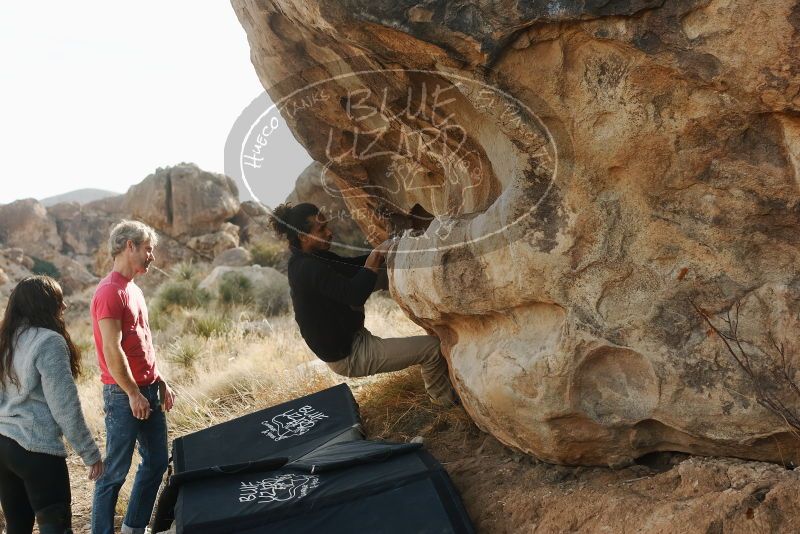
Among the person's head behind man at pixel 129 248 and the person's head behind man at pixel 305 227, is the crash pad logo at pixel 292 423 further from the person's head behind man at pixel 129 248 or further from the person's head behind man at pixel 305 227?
the person's head behind man at pixel 129 248

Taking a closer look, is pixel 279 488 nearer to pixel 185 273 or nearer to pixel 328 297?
pixel 328 297

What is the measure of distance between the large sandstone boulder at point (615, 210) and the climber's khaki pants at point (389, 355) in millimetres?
821

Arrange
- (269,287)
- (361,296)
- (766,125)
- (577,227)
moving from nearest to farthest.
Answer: (766,125)
(577,227)
(361,296)
(269,287)

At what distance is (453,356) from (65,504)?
6.78 ft

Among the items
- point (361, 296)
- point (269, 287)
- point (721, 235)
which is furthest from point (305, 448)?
point (269, 287)

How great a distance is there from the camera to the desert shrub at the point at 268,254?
20016mm

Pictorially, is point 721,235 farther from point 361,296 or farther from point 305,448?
point 305,448

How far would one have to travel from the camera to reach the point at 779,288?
2939 millimetres

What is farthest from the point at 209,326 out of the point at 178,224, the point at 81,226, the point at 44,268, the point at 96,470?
the point at 81,226

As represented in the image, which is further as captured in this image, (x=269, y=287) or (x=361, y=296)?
(x=269, y=287)

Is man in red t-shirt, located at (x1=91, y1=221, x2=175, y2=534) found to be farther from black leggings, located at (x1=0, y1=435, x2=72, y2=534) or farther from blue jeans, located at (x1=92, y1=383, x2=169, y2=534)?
black leggings, located at (x1=0, y1=435, x2=72, y2=534)

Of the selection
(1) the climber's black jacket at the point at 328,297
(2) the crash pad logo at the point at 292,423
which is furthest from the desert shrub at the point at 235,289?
(1) the climber's black jacket at the point at 328,297

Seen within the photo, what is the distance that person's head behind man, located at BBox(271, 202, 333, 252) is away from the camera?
4.46m

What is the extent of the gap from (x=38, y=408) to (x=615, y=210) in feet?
9.20
